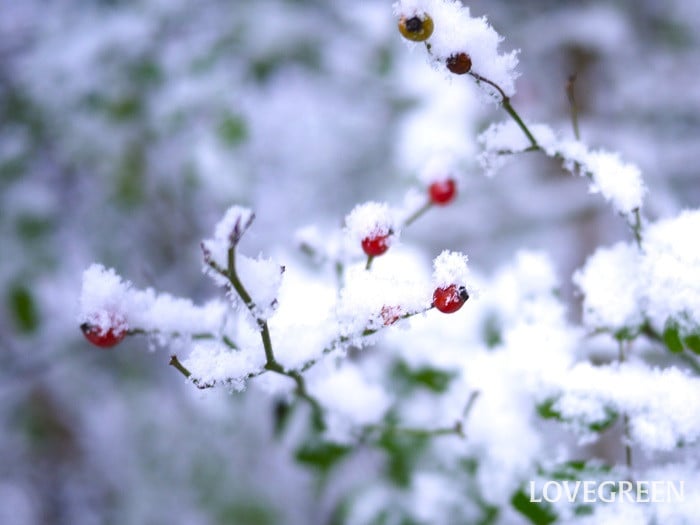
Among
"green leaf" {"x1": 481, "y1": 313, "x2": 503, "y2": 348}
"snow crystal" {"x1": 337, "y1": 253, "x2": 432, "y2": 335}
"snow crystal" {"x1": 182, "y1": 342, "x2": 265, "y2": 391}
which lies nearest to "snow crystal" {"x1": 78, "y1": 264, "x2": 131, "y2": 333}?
"snow crystal" {"x1": 182, "y1": 342, "x2": 265, "y2": 391}

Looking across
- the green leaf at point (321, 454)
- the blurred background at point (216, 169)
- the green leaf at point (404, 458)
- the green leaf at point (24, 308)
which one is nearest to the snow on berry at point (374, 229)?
the green leaf at point (321, 454)

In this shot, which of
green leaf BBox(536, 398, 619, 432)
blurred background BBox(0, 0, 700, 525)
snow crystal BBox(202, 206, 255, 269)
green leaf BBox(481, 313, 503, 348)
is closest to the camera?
snow crystal BBox(202, 206, 255, 269)

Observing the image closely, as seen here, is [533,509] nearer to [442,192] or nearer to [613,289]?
[613,289]

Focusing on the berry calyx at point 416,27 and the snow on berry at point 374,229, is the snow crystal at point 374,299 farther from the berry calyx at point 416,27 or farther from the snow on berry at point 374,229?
the berry calyx at point 416,27

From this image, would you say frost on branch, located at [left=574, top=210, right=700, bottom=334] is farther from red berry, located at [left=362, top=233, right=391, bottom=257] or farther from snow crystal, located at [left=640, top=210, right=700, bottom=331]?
red berry, located at [left=362, top=233, right=391, bottom=257]

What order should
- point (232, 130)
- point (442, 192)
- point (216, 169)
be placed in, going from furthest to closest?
point (216, 169) < point (232, 130) < point (442, 192)

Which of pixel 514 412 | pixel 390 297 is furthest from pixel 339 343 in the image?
pixel 514 412

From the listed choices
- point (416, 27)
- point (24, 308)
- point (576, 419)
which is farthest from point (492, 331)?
point (24, 308)
